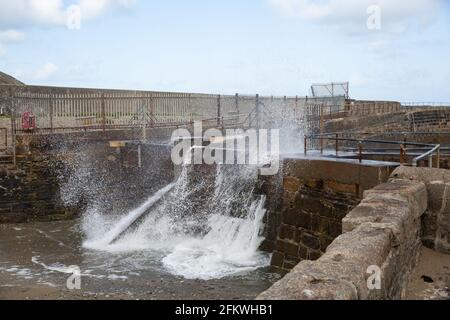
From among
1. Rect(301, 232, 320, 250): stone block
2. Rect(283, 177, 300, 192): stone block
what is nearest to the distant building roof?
Rect(283, 177, 300, 192): stone block

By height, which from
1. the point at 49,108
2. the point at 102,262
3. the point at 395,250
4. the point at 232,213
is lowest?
the point at 102,262

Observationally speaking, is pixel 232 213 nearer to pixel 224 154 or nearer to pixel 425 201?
pixel 224 154

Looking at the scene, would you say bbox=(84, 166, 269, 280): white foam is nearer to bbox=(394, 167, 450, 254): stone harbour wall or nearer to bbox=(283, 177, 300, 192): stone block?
bbox=(283, 177, 300, 192): stone block

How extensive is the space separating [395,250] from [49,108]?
1617cm

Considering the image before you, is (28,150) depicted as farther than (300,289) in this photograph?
Yes

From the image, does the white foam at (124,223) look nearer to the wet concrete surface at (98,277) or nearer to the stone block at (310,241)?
the wet concrete surface at (98,277)

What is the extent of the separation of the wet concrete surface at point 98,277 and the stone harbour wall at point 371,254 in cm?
335

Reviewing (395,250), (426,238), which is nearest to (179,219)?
(426,238)

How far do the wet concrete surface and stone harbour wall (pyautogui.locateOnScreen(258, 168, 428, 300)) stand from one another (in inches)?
132

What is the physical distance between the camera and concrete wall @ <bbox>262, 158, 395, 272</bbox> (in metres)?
8.16

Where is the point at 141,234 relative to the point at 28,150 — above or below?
below

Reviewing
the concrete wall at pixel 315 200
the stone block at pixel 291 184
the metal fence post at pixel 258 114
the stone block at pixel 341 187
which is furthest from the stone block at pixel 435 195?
the metal fence post at pixel 258 114

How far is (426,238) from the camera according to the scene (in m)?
Answer: 6.60

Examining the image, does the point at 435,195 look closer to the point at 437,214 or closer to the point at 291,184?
the point at 437,214
